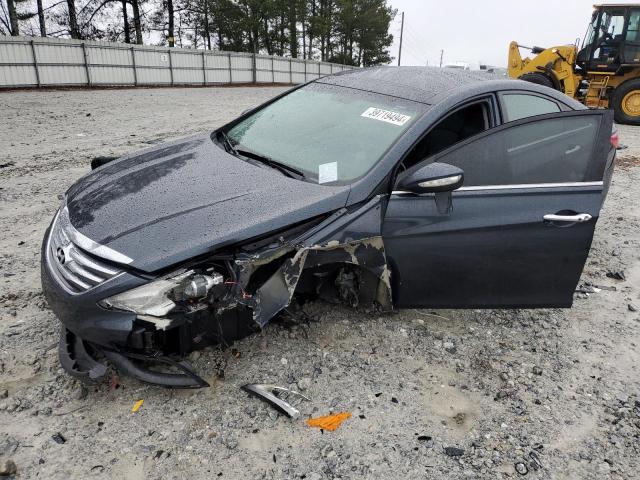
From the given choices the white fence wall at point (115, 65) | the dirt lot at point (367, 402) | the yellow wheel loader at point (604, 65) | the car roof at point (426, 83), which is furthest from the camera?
the white fence wall at point (115, 65)

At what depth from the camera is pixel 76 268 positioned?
224 centimetres

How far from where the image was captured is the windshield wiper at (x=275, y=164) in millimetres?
2725

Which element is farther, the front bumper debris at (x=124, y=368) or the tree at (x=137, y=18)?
the tree at (x=137, y=18)

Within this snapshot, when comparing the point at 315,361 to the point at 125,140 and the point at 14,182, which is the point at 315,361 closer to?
the point at 14,182

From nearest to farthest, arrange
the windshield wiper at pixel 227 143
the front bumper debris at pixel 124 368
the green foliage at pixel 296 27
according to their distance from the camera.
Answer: the front bumper debris at pixel 124 368 < the windshield wiper at pixel 227 143 < the green foliage at pixel 296 27

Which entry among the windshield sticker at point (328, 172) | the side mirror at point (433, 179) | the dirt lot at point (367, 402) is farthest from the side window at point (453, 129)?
the dirt lot at point (367, 402)

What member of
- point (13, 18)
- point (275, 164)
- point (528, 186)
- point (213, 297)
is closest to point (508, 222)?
point (528, 186)

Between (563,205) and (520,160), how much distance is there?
0.35m

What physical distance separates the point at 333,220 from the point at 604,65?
1389 centimetres

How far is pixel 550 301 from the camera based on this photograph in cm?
292

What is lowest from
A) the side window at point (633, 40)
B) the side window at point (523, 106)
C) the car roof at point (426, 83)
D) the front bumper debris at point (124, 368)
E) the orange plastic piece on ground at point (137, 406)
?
the orange plastic piece on ground at point (137, 406)

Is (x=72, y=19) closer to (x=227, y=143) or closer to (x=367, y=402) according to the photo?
(x=227, y=143)

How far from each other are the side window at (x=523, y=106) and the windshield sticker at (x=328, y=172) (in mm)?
1231

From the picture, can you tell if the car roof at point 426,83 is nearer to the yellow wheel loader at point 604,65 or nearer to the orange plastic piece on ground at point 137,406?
the orange plastic piece on ground at point 137,406
